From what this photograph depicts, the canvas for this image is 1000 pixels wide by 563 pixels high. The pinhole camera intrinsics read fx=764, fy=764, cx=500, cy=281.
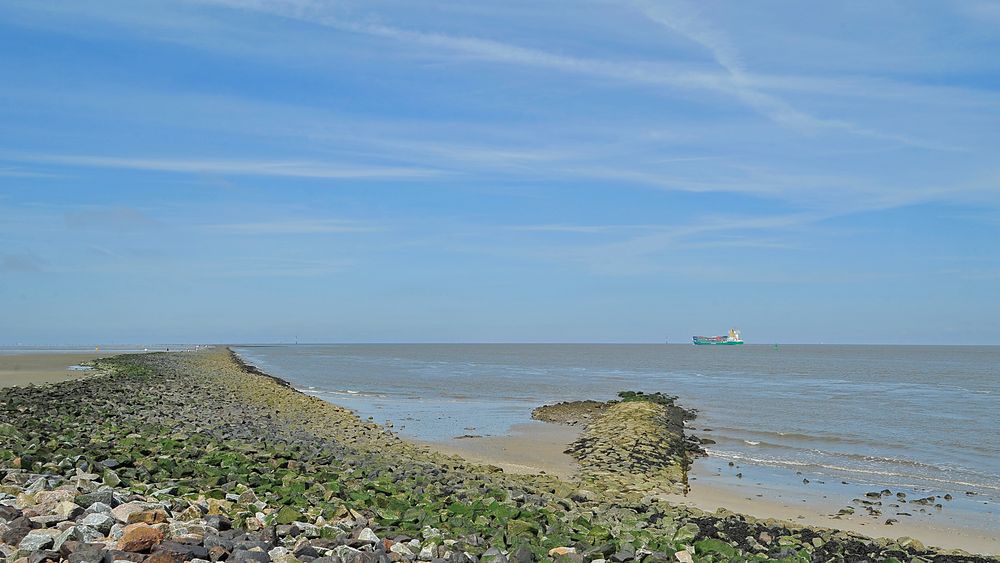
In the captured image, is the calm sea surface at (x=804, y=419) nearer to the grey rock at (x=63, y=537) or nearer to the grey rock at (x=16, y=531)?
the grey rock at (x=63, y=537)

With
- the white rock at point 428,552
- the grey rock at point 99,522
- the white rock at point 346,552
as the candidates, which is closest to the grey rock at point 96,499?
the grey rock at point 99,522

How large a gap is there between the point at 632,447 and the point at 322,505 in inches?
445

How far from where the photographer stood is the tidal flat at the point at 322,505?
6.38 meters

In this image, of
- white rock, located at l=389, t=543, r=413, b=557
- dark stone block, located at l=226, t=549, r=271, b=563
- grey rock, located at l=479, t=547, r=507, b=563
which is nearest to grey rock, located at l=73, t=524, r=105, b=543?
dark stone block, located at l=226, t=549, r=271, b=563

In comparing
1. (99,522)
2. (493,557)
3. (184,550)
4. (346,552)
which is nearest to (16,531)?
(99,522)

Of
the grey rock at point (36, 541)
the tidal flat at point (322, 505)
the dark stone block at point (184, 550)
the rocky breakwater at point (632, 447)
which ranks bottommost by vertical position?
the rocky breakwater at point (632, 447)

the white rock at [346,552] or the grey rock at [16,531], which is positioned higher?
the grey rock at [16,531]

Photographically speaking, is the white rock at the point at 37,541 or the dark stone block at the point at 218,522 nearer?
the white rock at the point at 37,541

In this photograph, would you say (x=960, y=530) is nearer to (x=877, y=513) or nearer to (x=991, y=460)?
(x=877, y=513)

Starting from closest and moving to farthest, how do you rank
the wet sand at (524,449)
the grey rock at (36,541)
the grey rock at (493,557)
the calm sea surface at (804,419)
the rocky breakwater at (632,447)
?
the grey rock at (36,541) → the grey rock at (493,557) → the rocky breakwater at (632,447) → the wet sand at (524,449) → the calm sea surface at (804,419)

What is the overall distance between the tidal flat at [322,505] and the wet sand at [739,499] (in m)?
0.63

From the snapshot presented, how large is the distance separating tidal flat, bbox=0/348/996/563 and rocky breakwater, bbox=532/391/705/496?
0.33 ft

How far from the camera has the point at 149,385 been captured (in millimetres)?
29406

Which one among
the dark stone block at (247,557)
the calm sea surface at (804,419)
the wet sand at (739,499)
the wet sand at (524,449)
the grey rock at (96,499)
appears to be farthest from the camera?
the calm sea surface at (804,419)
